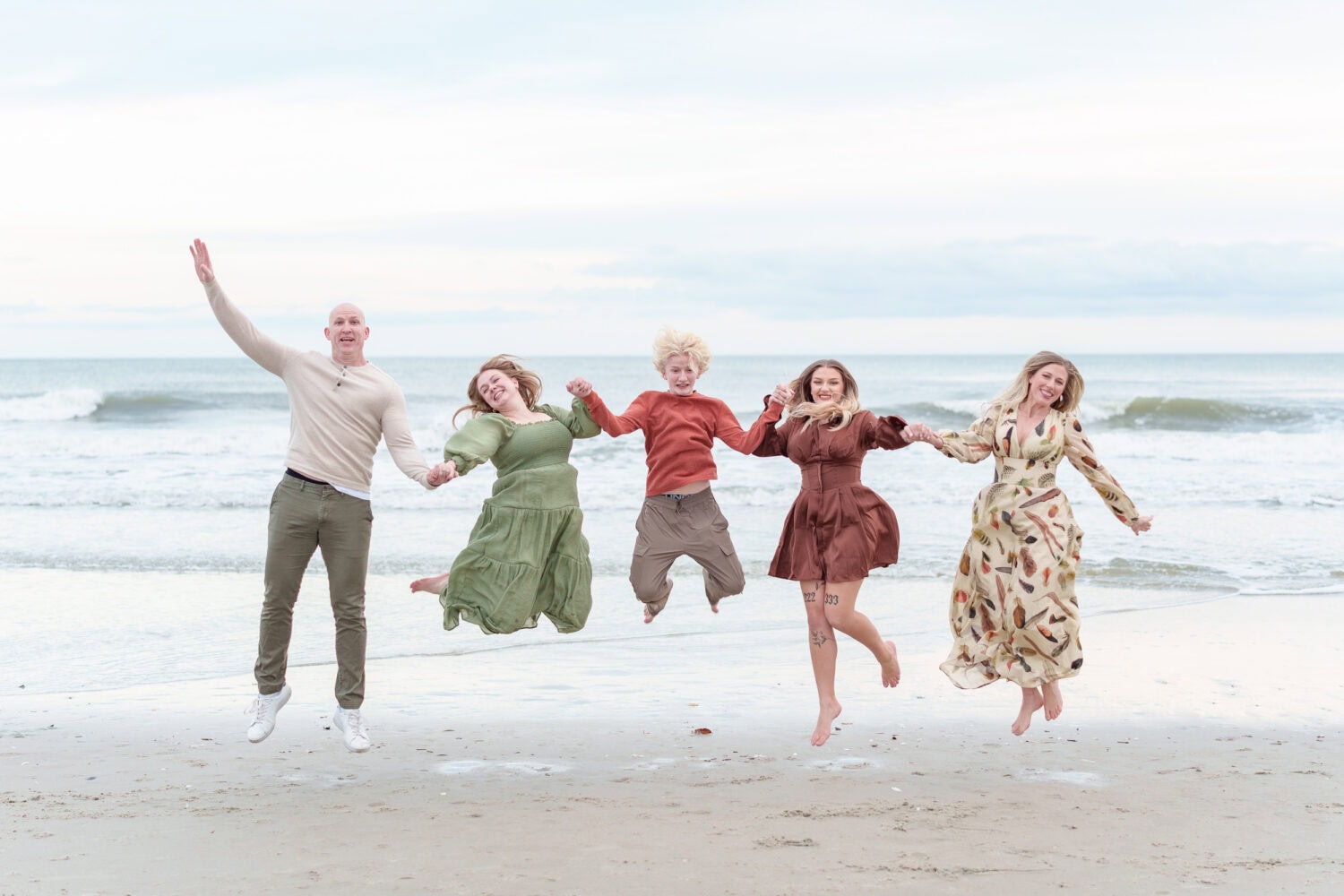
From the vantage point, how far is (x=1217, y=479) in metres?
18.2

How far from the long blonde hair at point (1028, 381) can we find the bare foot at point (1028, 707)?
130cm

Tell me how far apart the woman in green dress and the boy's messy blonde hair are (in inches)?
19.3

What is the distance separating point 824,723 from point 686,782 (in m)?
0.87

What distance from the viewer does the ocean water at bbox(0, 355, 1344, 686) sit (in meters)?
10.2

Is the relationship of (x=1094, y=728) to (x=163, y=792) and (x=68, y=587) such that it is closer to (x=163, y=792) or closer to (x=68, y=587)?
(x=163, y=792)

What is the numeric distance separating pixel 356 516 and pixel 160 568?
6.21m

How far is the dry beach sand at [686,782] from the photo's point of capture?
4355mm

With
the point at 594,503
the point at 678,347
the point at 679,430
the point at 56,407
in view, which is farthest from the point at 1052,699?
the point at 56,407

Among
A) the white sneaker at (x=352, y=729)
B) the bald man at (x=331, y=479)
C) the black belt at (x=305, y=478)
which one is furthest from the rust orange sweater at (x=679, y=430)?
the white sneaker at (x=352, y=729)

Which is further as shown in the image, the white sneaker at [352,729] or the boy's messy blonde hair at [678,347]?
the boy's messy blonde hair at [678,347]

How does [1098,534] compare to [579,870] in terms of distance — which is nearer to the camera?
[579,870]

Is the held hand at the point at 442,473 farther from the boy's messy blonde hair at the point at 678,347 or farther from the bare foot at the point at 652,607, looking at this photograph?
the bare foot at the point at 652,607

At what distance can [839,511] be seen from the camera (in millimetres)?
5914

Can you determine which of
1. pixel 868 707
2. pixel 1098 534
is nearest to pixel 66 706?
pixel 868 707
